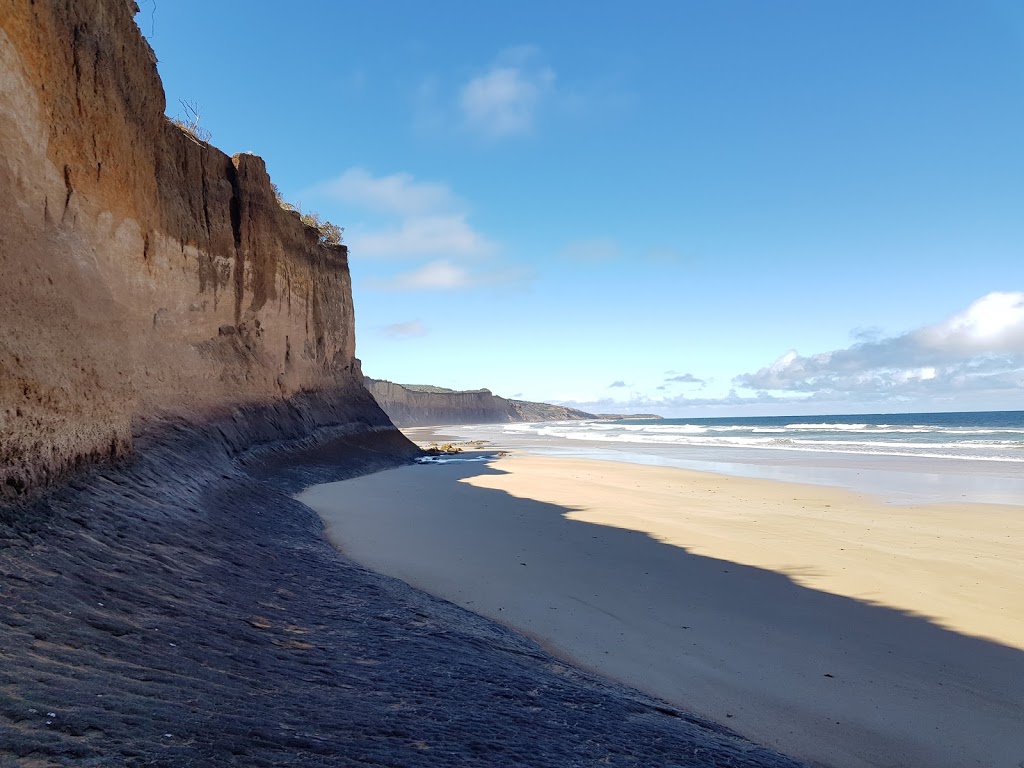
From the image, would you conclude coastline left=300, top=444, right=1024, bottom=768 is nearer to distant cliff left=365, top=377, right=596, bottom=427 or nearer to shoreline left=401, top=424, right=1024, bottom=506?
shoreline left=401, top=424, right=1024, bottom=506

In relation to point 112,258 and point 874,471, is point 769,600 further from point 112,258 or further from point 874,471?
point 874,471

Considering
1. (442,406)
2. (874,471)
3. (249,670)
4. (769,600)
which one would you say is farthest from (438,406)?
(249,670)

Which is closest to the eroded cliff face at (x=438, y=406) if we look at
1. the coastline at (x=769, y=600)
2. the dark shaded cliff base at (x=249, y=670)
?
the coastline at (x=769, y=600)

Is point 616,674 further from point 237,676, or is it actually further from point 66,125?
point 66,125

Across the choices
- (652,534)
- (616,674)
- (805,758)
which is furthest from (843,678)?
(652,534)

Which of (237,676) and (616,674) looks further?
(616,674)

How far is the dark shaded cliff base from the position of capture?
6.87ft

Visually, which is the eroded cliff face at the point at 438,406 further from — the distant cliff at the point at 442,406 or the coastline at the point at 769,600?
the coastline at the point at 769,600

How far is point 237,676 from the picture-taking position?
2.80m

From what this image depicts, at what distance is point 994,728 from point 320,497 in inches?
404

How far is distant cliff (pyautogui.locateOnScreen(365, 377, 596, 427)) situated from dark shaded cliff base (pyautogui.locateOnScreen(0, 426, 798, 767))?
66.3m

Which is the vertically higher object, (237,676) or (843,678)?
(237,676)

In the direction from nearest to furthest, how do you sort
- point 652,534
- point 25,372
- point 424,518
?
point 25,372
point 652,534
point 424,518

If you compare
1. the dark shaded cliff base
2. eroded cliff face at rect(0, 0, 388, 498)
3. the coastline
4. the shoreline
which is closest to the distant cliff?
the shoreline
